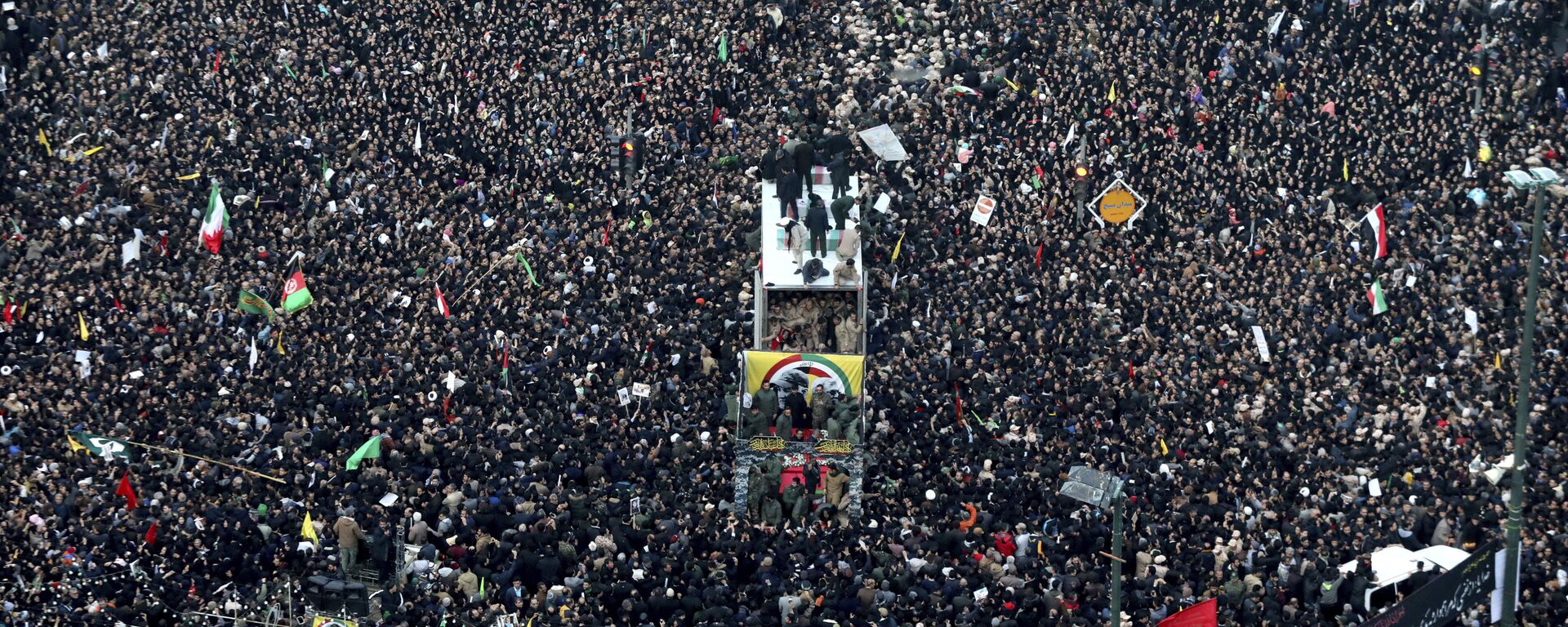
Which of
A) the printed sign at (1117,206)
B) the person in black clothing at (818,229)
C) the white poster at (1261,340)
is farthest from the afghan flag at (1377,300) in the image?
the person in black clothing at (818,229)

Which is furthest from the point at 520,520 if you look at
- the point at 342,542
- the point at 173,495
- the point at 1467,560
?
the point at 1467,560

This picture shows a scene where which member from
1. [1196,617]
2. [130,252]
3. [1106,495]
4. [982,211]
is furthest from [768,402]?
[130,252]

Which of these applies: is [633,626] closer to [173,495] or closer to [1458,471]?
[173,495]

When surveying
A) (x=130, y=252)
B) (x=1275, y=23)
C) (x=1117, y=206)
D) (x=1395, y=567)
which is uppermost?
(x=1275, y=23)

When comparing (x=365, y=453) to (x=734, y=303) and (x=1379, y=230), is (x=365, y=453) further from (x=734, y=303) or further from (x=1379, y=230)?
(x=1379, y=230)

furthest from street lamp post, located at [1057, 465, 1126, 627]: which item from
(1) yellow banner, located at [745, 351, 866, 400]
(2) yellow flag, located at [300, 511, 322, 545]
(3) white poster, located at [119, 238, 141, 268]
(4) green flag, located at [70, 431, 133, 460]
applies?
(3) white poster, located at [119, 238, 141, 268]

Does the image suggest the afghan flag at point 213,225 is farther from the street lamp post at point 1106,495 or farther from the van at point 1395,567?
the van at point 1395,567

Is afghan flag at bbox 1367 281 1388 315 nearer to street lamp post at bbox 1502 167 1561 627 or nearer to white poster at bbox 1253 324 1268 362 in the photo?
white poster at bbox 1253 324 1268 362
